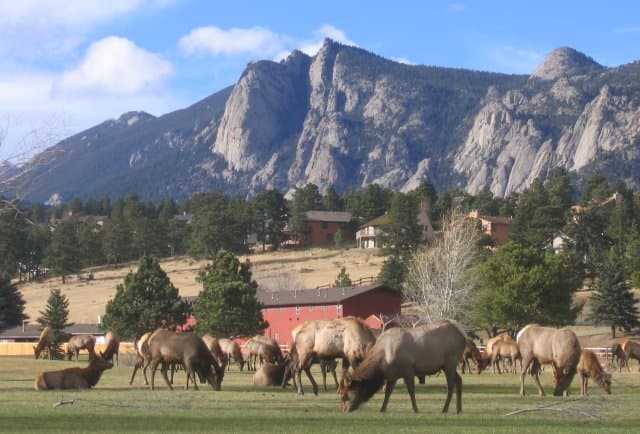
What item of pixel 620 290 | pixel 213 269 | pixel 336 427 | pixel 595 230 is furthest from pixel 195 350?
pixel 595 230

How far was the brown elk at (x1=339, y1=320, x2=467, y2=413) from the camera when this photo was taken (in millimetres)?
20266

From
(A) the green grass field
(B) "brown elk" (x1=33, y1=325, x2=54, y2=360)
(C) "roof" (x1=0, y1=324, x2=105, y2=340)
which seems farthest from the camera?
(C) "roof" (x1=0, y1=324, x2=105, y2=340)

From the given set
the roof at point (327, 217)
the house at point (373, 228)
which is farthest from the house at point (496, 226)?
the roof at point (327, 217)

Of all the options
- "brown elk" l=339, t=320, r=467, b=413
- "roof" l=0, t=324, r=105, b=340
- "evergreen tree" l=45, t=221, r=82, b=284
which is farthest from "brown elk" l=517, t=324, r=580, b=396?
"evergreen tree" l=45, t=221, r=82, b=284

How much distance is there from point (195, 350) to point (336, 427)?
11470mm

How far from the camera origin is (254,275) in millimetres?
118750

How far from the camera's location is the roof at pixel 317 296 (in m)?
80.6

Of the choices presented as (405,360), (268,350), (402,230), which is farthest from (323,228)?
(405,360)

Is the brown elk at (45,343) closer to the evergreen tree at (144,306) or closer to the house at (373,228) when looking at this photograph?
the evergreen tree at (144,306)

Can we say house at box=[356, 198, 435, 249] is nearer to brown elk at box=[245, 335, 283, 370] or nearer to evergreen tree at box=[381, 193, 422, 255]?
evergreen tree at box=[381, 193, 422, 255]

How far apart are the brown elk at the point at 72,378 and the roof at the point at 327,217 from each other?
11935 cm

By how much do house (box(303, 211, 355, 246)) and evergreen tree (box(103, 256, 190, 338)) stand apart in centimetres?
7605

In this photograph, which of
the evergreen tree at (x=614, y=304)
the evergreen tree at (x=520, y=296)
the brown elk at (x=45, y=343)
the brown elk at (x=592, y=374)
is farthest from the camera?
the evergreen tree at (x=614, y=304)

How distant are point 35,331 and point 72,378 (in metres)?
69.0
